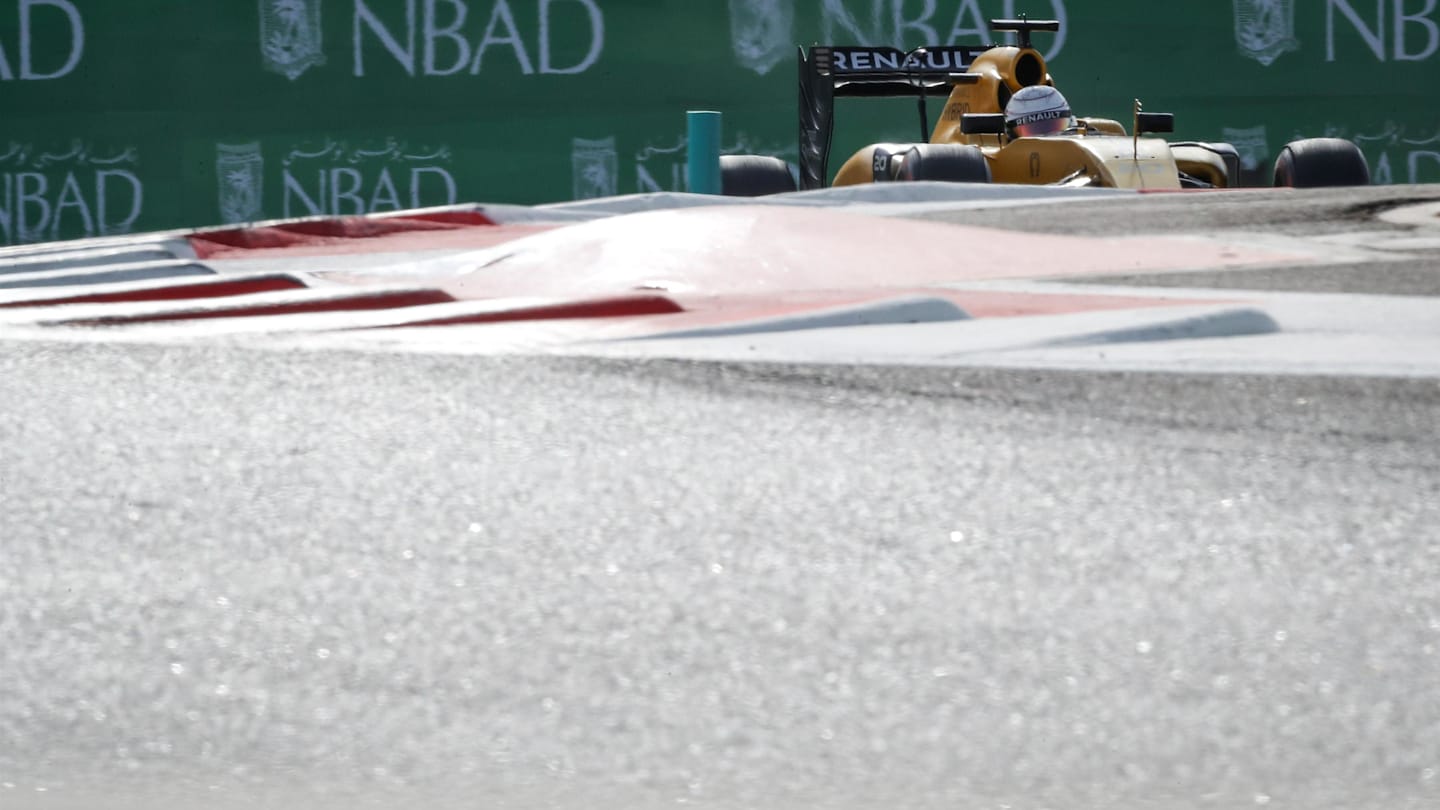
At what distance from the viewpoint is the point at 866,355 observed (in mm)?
2633

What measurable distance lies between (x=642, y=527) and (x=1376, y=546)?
0.79 metres

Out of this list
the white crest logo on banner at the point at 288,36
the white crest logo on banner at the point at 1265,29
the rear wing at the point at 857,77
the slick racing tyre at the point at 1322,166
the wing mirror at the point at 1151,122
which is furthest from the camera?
the white crest logo on banner at the point at 1265,29

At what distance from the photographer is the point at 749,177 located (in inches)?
345

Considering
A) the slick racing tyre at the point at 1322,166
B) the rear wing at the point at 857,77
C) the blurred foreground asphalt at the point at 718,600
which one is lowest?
the blurred foreground asphalt at the point at 718,600

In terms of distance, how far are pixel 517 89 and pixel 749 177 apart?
283 cm

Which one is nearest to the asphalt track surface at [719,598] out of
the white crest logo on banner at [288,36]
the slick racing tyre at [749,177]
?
the slick racing tyre at [749,177]

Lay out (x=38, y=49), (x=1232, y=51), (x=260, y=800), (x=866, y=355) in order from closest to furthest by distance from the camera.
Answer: (x=260, y=800) < (x=866, y=355) < (x=38, y=49) < (x=1232, y=51)

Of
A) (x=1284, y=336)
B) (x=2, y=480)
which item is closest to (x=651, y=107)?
(x=1284, y=336)

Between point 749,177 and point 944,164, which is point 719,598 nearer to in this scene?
point 944,164

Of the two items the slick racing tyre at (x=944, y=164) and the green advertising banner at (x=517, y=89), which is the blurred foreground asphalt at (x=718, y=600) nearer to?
the slick racing tyre at (x=944, y=164)

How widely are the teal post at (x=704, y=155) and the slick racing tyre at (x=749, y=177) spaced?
119 centimetres

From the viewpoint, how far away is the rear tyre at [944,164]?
7.73 metres

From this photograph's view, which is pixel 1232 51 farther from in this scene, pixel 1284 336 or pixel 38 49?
pixel 1284 336

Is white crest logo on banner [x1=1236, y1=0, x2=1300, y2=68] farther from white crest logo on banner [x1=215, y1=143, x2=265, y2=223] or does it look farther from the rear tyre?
white crest logo on banner [x1=215, y1=143, x2=265, y2=223]
